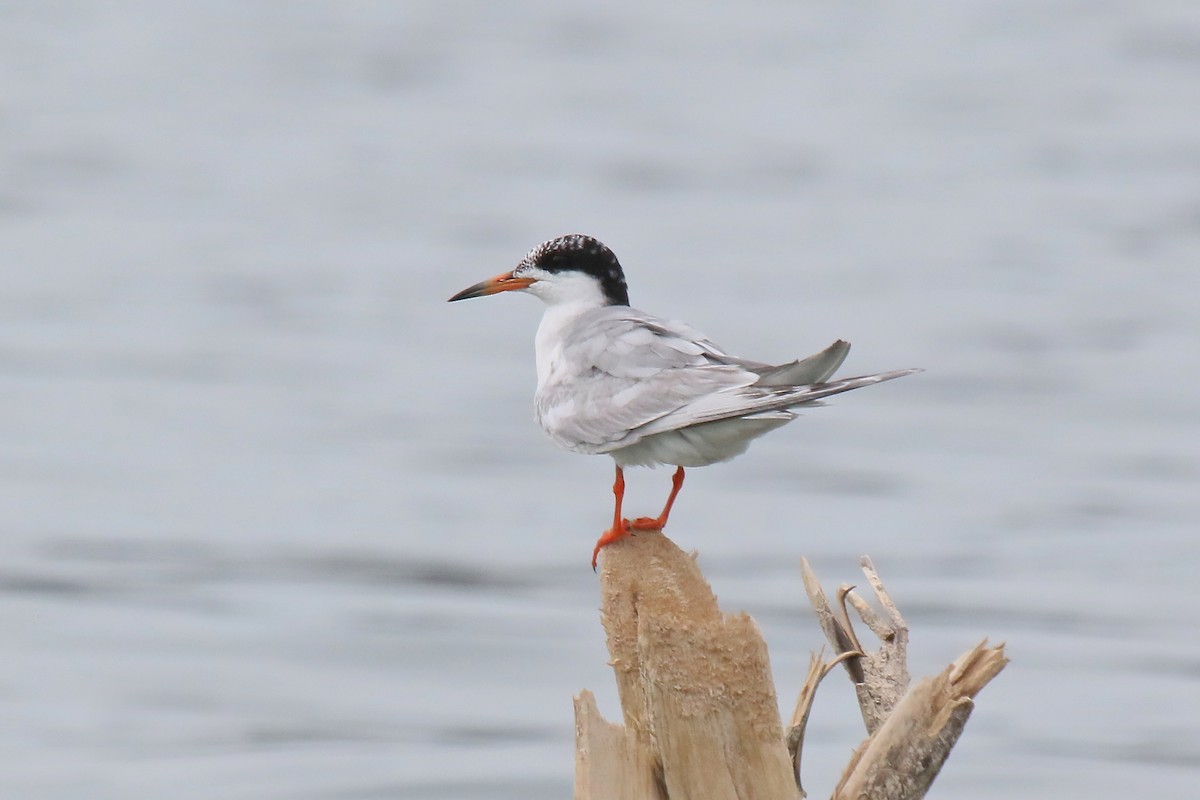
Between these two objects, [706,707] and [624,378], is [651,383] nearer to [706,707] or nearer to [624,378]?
[624,378]

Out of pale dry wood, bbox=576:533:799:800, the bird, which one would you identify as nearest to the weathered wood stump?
pale dry wood, bbox=576:533:799:800

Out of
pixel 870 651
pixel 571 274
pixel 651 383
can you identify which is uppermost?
pixel 571 274

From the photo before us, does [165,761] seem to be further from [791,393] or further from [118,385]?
[118,385]

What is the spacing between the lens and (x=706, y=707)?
6.81 metres

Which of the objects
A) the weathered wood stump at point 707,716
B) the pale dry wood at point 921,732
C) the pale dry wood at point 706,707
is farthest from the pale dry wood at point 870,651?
the pale dry wood at point 706,707

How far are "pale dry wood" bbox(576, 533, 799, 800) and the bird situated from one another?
77 cm

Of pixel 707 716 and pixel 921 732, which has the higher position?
pixel 707 716

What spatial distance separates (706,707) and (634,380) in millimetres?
2219

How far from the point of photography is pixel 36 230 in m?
57.1

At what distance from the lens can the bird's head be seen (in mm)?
9875

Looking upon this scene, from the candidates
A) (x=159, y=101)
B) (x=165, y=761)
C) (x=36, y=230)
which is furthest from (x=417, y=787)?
(x=159, y=101)

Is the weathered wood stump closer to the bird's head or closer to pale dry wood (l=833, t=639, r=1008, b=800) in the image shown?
pale dry wood (l=833, t=639, r=1008, b=800)

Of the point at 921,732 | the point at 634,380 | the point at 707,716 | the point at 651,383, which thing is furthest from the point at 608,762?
the point at 634,380

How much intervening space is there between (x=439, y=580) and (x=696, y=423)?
18446 mm
